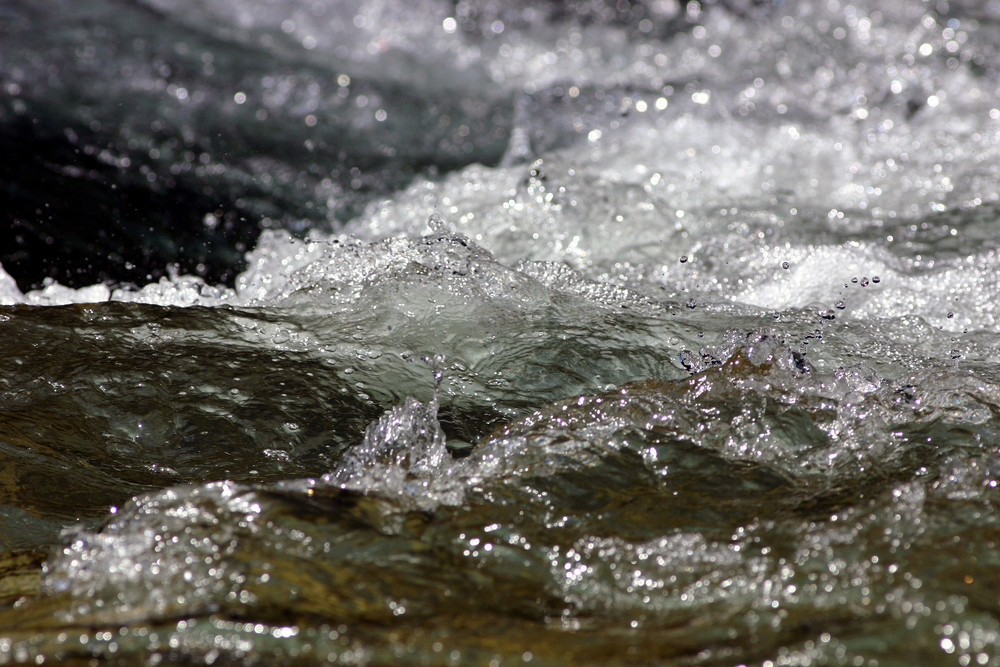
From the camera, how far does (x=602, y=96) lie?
14.9ft

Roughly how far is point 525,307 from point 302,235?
1.57m

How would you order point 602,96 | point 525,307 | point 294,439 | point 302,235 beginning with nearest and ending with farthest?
point 294,439 < point 525,307 < point 302,235 < point 602,96

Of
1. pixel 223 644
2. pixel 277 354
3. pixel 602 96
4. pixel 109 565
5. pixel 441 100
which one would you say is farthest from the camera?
pixel 441 100

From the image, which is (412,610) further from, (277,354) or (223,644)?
(277,354)

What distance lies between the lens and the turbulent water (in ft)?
3.99

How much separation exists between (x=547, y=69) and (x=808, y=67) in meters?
1.48

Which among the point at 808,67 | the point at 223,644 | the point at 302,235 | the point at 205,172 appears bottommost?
the point at 223,644

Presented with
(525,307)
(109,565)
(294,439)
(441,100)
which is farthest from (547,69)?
(109,565)

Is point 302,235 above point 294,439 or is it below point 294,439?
above

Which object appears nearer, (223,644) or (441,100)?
(223,644)

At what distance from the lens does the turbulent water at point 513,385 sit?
3.99 feet

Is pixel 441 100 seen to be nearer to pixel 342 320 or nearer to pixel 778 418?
pixel 342 320

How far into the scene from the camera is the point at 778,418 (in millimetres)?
1719

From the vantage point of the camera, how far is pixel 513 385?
2.01 meters
